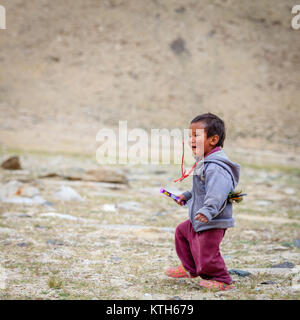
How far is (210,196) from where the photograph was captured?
3.32 meters

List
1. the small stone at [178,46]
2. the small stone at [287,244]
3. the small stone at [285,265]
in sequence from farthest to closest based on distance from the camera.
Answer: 1. the small stone at [178,46]
2. the small stone at [287,244]
3. the small stone at [285,265]

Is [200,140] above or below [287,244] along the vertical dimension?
above

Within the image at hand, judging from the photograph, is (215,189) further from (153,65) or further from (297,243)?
(153,65)

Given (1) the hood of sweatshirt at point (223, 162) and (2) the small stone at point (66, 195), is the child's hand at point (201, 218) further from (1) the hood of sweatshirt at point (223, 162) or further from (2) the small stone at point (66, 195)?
(2) the small stone at point (66, 195)

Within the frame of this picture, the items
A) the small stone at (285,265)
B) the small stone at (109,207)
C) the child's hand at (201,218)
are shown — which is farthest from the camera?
the small stone at (109,207)

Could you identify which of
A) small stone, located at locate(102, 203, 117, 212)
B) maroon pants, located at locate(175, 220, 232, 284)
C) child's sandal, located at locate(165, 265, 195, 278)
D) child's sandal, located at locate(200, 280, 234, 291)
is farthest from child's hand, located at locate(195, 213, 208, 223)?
small stone, located at locate(102, 203, 117, 212)

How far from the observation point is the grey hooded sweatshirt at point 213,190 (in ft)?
10.8

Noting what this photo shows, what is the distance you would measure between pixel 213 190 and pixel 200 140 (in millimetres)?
A: 419

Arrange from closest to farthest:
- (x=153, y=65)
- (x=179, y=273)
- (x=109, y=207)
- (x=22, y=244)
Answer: (x=179, y=273) < (x=22, y=244) < (x=109, y=207) < (x=153, y=65)

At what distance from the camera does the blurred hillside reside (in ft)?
118

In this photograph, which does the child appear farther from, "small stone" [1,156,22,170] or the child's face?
"small stone" [1,156,22,170]

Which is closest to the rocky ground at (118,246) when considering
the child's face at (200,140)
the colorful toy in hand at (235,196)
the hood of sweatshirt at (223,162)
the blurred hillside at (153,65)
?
the colorful toy in hand at (235,196)

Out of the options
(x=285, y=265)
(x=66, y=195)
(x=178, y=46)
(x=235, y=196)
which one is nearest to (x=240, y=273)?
(x=285, y=265)
